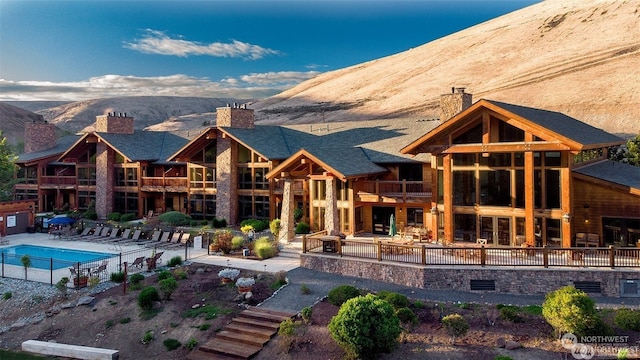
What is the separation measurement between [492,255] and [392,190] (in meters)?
8.21

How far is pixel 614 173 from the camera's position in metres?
21.1

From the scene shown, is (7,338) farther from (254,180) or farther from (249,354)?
(254,180)

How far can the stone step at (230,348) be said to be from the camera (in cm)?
1368

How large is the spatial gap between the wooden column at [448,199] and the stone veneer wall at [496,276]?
4.11 m

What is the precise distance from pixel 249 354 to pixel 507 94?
6406 cm

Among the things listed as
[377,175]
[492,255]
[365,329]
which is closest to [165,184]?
[377,175]

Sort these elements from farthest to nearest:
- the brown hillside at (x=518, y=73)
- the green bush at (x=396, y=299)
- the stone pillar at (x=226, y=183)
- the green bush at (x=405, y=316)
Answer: the brown hillside at (x=518, y=73) → the stone pillar at (x=226, y=183) → the green bush at (x=396, y=299) → the green bush at (x=405, y=316)

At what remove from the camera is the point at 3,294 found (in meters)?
20.0

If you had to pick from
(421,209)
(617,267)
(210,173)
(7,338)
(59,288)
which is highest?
(210,173)

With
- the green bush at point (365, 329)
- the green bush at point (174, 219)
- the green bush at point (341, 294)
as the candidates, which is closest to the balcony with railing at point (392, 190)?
the green bush at point (341, 294)

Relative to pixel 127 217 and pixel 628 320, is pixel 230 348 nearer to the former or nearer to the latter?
pixel 628 320

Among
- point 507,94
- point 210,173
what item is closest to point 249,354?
point 210,173

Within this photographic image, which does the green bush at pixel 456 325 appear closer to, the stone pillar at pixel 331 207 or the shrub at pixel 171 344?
the shrub at pixel 171 344

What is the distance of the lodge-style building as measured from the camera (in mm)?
19359
